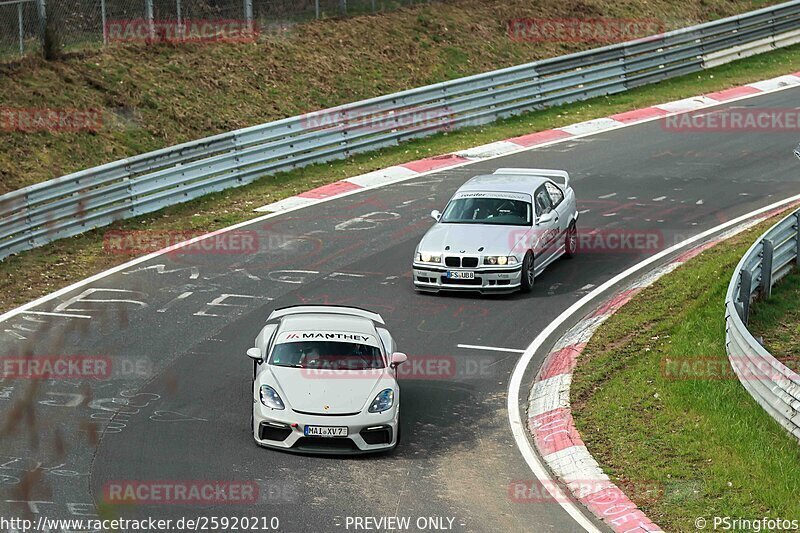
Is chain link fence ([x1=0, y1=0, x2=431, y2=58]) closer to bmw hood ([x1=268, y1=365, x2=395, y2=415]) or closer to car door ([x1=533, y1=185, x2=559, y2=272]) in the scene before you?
car door ([x1=533, y1=185, x2=559, y2=272])

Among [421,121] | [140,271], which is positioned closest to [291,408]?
[140,271]

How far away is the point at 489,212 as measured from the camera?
63.9 feet

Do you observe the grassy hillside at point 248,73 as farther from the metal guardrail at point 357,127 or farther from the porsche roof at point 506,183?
the porsche roof at point 506,183

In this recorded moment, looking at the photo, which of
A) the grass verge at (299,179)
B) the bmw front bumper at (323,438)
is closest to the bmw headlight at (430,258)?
the grass verge at (299,179)

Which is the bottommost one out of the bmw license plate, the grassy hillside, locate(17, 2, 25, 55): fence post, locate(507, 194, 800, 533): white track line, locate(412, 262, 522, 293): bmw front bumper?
locate(507, 194, 800, 533): white track line

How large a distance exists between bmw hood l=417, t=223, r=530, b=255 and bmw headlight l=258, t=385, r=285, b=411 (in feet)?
19.0

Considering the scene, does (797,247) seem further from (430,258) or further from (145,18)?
(145,18)

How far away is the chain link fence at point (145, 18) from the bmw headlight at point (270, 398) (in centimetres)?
1521

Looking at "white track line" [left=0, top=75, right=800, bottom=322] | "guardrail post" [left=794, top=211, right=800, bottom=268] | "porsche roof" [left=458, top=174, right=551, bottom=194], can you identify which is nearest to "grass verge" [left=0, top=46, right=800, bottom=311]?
"white track line" [left=0, top=75, right=800, bottom=322]

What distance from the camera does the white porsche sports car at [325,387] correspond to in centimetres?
1302

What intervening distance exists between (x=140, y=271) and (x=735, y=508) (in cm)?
1117

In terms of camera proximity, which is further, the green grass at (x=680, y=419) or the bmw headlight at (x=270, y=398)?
the bmw headlight at (x=270, y=398)

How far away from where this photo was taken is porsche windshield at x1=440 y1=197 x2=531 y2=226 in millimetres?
19297

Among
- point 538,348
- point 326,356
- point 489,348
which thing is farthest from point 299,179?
point 326,356
